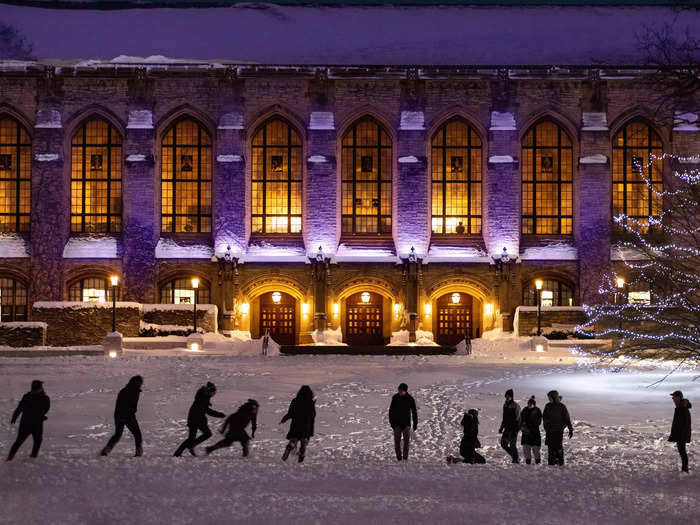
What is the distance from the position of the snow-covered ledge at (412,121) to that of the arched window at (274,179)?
208 inches

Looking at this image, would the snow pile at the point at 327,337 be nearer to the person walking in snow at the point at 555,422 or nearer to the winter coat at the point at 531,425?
the winter coat at the point at 531,425

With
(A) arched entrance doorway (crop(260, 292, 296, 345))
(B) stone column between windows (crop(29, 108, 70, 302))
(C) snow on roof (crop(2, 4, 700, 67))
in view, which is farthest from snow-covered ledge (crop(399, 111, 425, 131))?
(B) stone column between windows (crop(29, 108, 70, 302))

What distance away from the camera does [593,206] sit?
1781 inches

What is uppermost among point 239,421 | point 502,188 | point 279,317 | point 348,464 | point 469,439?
point 502,188

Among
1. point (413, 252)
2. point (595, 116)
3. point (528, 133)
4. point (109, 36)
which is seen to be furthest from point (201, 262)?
point (595, 116)

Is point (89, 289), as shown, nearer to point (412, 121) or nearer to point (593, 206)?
point (412, 121)

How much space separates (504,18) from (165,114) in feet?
62.2

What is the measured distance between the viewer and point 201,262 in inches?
1775

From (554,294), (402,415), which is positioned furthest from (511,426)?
(554,294)

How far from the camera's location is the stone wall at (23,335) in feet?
129

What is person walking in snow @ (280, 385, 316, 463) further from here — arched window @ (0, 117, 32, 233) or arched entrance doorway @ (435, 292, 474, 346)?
arched window @ (0, 117, 32, 233)

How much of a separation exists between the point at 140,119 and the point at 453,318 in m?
18.3

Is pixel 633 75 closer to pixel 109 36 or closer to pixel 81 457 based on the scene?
pixel 109 36

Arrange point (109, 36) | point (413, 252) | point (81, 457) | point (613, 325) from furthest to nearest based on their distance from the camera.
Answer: point (109, 36), point (413, 252), point (613, 325), point (81, 457)
